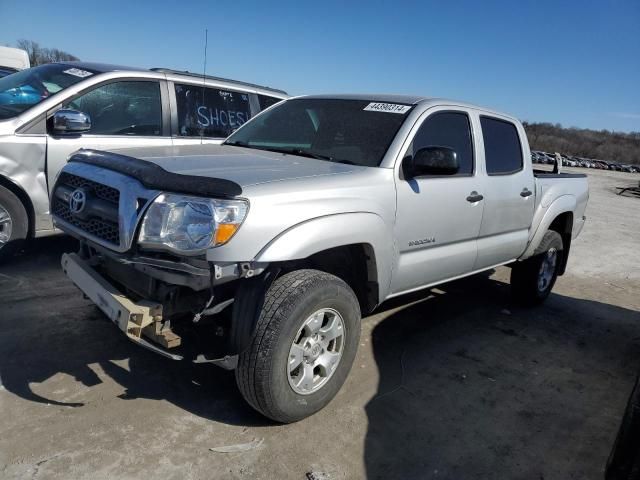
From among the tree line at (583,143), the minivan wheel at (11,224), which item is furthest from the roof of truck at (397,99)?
the tree line at (583,143)

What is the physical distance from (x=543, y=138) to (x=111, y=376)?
49.6 metres

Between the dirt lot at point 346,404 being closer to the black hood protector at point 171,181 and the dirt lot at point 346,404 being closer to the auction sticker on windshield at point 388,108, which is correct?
the black hood protector at point 171,181

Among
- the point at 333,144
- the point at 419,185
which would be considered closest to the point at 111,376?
the point at 333,144

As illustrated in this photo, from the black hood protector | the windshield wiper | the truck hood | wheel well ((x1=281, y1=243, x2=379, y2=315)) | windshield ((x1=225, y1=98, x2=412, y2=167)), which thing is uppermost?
windshield ((x1=225, y1=98, x2=412, y2=167))

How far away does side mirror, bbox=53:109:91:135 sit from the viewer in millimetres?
4566

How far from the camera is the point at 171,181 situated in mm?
2564

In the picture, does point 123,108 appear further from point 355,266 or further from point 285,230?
point 285,230

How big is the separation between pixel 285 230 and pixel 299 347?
69cm

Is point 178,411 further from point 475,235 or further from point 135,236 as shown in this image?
point 475,235

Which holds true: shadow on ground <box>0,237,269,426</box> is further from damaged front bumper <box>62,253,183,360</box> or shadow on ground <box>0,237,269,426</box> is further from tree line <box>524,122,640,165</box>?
tree line <box>524,122,640,165</box>

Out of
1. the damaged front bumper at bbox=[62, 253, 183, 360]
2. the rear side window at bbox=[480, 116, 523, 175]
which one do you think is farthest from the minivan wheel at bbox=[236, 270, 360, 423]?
the rear side window at bbox=[480, 116, 523, 175]

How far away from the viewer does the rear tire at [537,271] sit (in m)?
5.32

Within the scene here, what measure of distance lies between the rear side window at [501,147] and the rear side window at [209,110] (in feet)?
9.58

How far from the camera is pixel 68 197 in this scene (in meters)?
3.19
